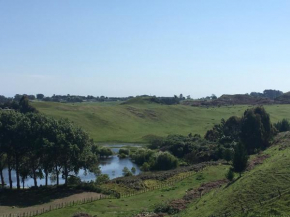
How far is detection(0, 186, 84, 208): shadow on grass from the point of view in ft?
174

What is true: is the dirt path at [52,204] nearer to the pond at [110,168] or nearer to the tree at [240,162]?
the pond at [110,168]

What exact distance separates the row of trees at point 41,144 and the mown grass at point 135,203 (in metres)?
12.7

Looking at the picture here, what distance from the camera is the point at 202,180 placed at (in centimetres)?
6366

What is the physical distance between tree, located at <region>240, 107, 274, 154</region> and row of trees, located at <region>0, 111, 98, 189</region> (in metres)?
49.3

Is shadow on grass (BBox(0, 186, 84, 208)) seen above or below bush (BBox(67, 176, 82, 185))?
below

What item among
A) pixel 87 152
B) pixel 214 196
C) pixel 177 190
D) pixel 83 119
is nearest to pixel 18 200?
pixel 87 152

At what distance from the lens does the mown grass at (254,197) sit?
3577 cm

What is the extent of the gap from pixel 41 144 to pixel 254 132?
61.3m

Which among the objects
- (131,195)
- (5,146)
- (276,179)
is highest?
(5,146)

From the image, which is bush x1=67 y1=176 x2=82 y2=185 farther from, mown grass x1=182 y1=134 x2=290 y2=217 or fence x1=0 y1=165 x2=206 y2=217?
mown grass x1=182 y1=134 x2=290 y2=217

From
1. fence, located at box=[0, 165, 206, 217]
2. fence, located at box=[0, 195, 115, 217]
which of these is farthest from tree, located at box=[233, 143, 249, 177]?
fence, located at box=[0, 195, 115, 217]

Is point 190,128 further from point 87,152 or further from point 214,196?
point 214,196

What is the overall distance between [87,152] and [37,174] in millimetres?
11079

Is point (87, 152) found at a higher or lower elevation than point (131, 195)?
higher
